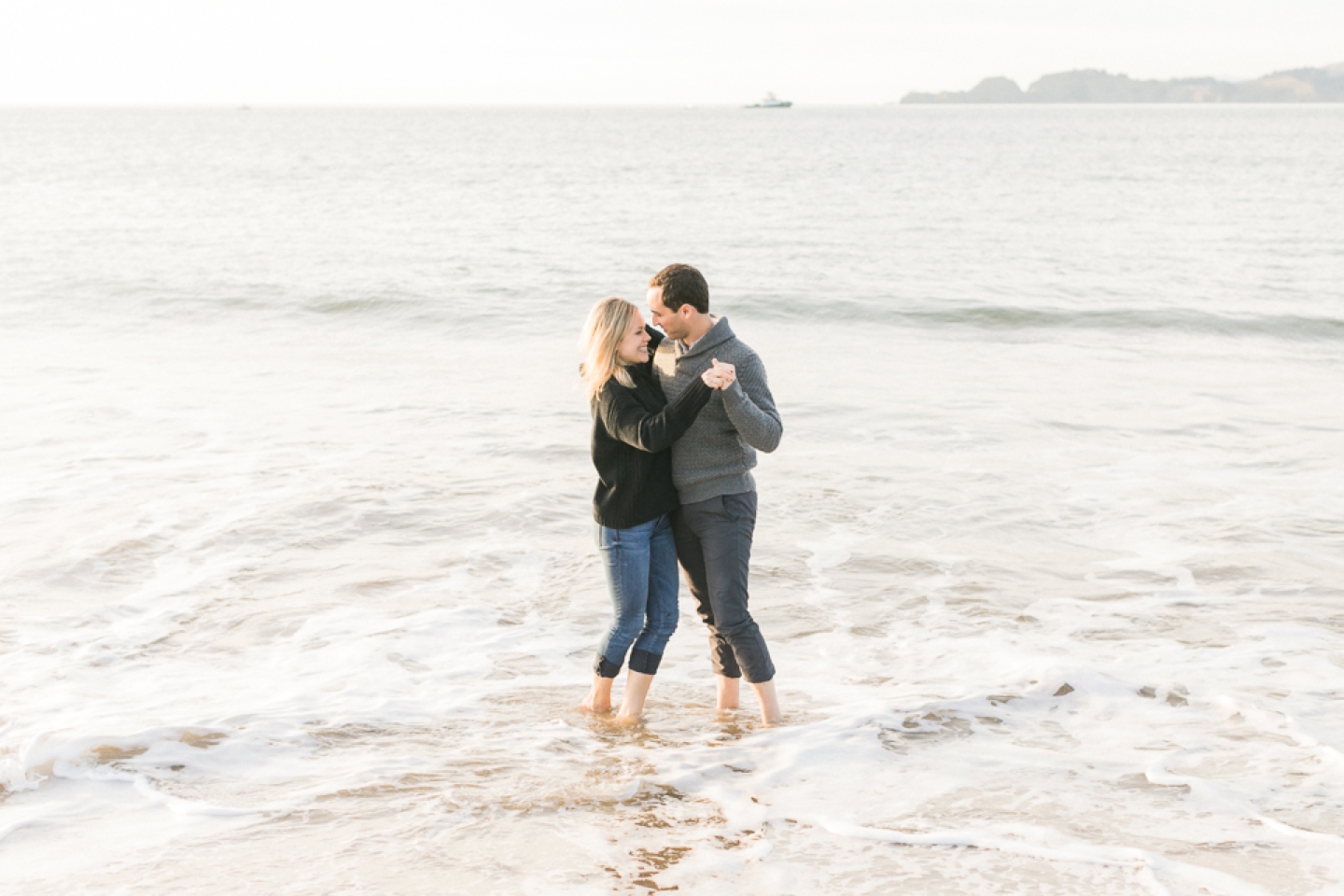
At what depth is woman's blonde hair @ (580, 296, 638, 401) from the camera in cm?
452

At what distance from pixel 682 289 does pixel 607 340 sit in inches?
15.1

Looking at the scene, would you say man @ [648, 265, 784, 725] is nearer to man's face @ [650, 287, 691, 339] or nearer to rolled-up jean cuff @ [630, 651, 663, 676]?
man's face @ [650, 287, 691, 339]

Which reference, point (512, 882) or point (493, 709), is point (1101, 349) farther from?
point (512, 882)

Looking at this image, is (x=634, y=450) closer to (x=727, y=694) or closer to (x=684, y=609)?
(x=727, y=694)

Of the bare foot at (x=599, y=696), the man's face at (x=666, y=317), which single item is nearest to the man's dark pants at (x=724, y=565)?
the bare foot at (x=599, y=696)

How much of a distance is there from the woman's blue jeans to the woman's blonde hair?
73 cm

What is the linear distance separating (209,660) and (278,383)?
331 inches

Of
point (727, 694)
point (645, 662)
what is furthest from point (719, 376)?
point (727, 694)

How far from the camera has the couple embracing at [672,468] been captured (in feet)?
14.9

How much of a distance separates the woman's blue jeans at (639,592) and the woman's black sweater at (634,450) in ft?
0.32

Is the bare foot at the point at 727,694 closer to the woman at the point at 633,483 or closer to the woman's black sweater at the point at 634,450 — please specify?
the woman at the point at 633,483

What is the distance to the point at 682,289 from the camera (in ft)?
14.9

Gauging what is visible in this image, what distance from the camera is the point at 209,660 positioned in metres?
6.08

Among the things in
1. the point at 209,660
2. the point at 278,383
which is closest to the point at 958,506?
the point at 209,660
